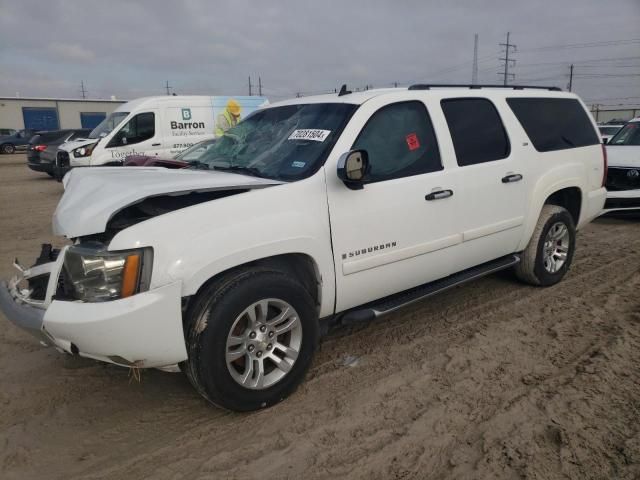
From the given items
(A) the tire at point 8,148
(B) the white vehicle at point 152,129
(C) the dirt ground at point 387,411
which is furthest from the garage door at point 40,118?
(C) the dirt ground at point 387,411

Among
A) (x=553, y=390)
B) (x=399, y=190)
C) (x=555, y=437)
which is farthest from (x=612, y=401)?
(x=399, y=190)

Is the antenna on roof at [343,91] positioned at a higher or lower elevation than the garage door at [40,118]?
lower

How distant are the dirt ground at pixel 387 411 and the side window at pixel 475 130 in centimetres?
140

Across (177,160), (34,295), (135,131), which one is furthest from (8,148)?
(34,295)

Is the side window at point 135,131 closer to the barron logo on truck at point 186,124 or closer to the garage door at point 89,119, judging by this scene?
the barron logo on truck at point 186,124

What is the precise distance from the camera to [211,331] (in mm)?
2639

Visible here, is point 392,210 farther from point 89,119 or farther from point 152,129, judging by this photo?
point 89,119

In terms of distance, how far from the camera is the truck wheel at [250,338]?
2.66 m

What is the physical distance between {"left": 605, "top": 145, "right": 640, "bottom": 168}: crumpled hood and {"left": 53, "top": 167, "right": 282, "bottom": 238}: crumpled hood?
7.20 metres

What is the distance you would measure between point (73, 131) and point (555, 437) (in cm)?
1883

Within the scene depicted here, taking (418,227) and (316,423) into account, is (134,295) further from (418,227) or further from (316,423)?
(418,227)

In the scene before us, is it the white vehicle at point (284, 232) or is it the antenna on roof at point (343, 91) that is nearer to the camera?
the white vehicle at point (284, 232)

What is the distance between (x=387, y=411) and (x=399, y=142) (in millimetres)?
1860

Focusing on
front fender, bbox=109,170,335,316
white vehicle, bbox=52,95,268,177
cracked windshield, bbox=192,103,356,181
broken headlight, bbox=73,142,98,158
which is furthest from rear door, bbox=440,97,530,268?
broken headlight, bbox=73,142,98,158
